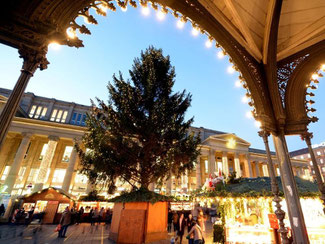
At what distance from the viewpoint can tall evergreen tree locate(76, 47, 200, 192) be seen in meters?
10.6

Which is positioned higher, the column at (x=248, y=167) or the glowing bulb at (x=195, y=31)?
the column at (x=248, y=167)

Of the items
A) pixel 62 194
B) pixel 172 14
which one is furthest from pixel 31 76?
pixel 62 194

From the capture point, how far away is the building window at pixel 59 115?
33188 millimetres

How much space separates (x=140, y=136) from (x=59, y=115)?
30.0 m

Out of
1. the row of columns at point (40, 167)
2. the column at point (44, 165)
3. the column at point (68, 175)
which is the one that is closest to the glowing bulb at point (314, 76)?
the column at point (68, 175)

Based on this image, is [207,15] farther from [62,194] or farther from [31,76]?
[62,194]

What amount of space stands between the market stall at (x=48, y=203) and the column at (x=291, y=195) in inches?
779

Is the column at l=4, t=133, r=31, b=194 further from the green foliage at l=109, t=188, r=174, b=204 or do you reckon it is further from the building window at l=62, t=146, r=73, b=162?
the green foliage at l=109, t=188, r=174, b=204

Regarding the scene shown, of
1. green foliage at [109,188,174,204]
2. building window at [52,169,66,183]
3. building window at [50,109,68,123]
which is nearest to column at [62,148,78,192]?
building window at [52,169,66,183]

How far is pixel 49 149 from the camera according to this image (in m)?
26.1

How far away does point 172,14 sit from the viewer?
4.27 m

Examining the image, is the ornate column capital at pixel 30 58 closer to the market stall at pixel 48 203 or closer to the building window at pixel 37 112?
the market stall at pixel 48 203

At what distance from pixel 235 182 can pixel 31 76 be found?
14.2m

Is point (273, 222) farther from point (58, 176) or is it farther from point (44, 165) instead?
point (58, 176)
